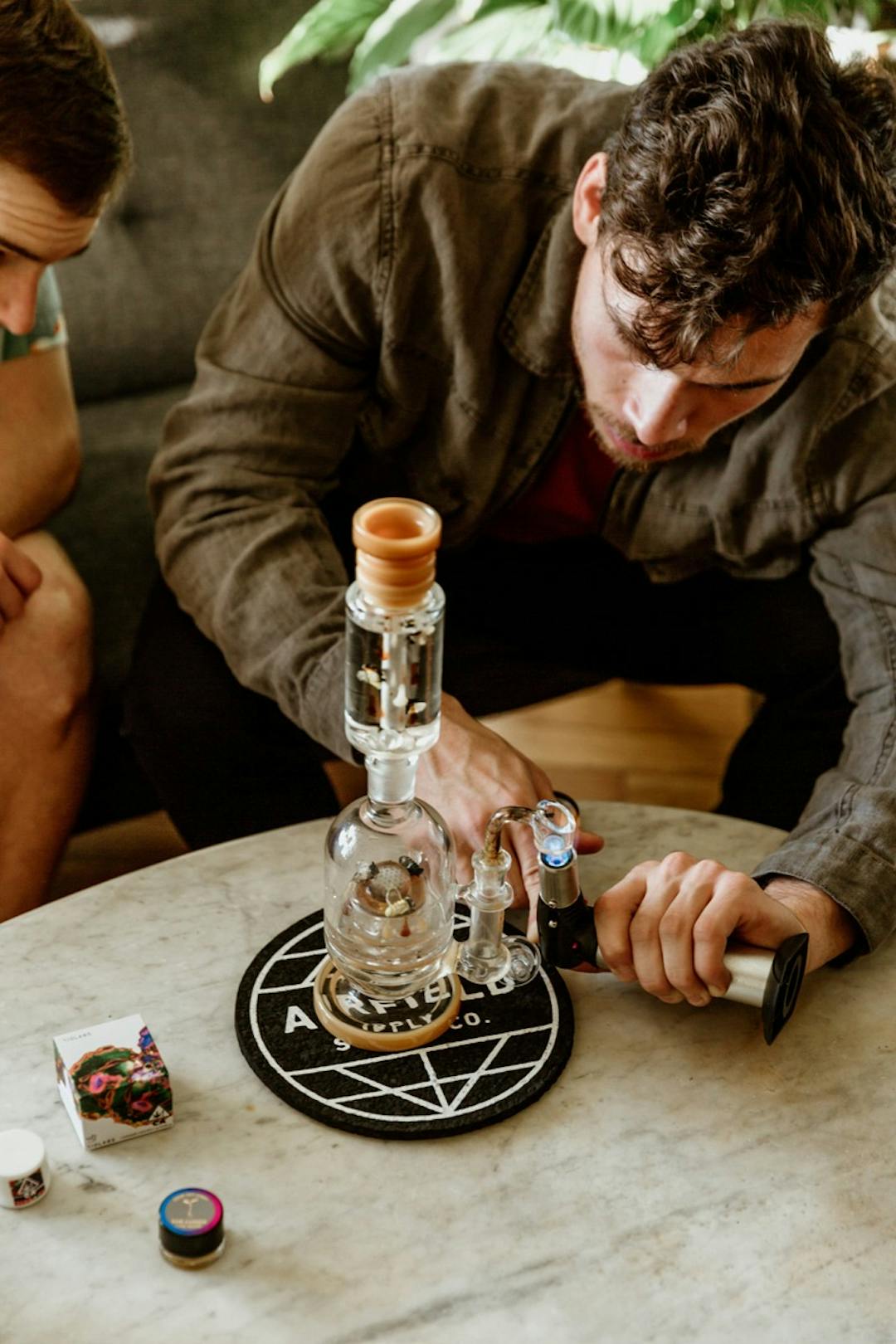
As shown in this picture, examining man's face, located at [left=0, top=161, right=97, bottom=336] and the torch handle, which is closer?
the torch handle

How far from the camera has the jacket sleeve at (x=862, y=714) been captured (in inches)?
42.5

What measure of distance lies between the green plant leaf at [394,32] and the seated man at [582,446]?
19.0 inches

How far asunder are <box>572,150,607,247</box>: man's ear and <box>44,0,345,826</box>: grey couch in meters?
0.73

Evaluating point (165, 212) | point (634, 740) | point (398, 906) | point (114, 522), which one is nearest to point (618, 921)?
point (398, 906)

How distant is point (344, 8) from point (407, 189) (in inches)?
25.2

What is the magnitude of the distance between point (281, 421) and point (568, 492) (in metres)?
0.35

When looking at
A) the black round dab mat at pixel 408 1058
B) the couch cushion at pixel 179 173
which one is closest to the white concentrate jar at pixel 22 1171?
the black round dab mat at pixel 408 1058

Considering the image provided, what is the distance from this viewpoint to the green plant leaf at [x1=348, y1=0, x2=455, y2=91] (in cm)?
180

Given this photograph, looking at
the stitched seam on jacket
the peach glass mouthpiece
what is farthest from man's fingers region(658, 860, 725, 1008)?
the peach glass mouthpiece

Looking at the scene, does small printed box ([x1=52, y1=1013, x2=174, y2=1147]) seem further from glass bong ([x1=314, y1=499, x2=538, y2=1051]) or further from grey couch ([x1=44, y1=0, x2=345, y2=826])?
grey couch ([x1=44, y1=0, x2=345, y2=826])

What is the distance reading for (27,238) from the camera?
4.01 feet

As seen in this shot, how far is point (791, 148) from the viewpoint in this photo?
41.1 inches

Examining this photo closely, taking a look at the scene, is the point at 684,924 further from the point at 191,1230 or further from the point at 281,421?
the point at 281,421

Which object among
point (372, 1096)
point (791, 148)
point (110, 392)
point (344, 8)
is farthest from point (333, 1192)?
point (344, 8)
